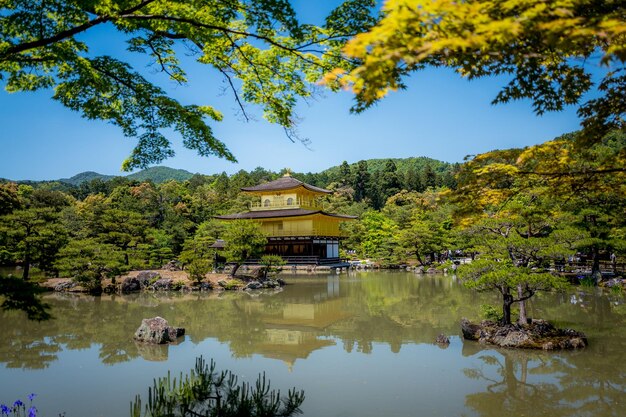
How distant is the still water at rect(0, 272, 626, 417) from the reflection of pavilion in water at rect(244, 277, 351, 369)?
4 cm

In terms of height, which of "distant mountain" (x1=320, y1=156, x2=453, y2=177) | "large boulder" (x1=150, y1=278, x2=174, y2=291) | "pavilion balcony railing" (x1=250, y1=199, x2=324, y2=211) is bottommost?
"large boulder" (x1=150, y1=278, x2=174, y2=291)

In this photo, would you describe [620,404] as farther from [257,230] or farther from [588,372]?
[257,230]

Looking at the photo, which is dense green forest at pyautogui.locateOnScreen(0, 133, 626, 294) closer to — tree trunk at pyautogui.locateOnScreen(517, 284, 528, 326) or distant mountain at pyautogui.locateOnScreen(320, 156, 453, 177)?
tree trunk at pyautogui.locateOnScreen(517, 284, 528, 326)

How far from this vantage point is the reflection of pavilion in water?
7.48 metres

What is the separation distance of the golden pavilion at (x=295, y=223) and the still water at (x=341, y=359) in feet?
47.4

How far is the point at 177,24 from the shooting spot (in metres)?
3.71

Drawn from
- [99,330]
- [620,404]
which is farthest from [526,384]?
[99,330]

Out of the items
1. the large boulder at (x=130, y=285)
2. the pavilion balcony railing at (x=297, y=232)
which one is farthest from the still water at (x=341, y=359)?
the pavilion balcony railing at (x=297, y=232)

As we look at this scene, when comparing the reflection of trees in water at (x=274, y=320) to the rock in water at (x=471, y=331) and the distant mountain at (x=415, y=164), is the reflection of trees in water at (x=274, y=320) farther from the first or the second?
the distant mountain at (x=415, y=164)

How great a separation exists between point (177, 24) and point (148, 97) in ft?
3.42

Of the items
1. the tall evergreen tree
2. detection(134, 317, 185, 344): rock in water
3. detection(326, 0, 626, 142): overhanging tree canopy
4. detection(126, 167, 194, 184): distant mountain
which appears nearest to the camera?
detection(326, 0, 626, 142): overhanging tree canopy

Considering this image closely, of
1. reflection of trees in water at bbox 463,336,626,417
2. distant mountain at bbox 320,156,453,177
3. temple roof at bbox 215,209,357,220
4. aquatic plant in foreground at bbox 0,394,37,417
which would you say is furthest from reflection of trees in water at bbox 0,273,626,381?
distant mountain at bbox 320,156,453,177

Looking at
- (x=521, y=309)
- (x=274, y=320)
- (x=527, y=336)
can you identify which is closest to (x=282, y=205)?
(x=274, y=320)

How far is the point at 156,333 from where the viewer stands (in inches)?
318
